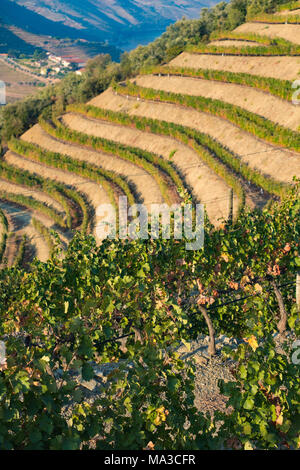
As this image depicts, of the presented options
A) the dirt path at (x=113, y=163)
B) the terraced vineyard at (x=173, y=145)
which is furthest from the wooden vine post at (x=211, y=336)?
the dirt path at (x=113, y=163)

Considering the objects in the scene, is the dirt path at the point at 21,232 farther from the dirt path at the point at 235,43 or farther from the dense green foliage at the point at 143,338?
the dirt path at the point at 235,43

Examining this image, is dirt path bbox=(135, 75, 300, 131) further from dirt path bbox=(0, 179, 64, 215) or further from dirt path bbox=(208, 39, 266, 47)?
dirt path bbox=(0, 179, 64, 215)

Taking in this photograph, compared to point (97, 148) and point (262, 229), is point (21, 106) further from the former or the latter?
point (262, 229)

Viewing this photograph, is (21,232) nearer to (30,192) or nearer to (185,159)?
(30,192)

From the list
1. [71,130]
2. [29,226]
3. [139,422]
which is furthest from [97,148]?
[139,422]

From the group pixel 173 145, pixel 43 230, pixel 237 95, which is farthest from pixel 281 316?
pixel 237 95

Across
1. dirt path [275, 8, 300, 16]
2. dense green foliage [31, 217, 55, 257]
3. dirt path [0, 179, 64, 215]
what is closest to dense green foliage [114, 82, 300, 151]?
dirt path [0, 179, 64, 215]
